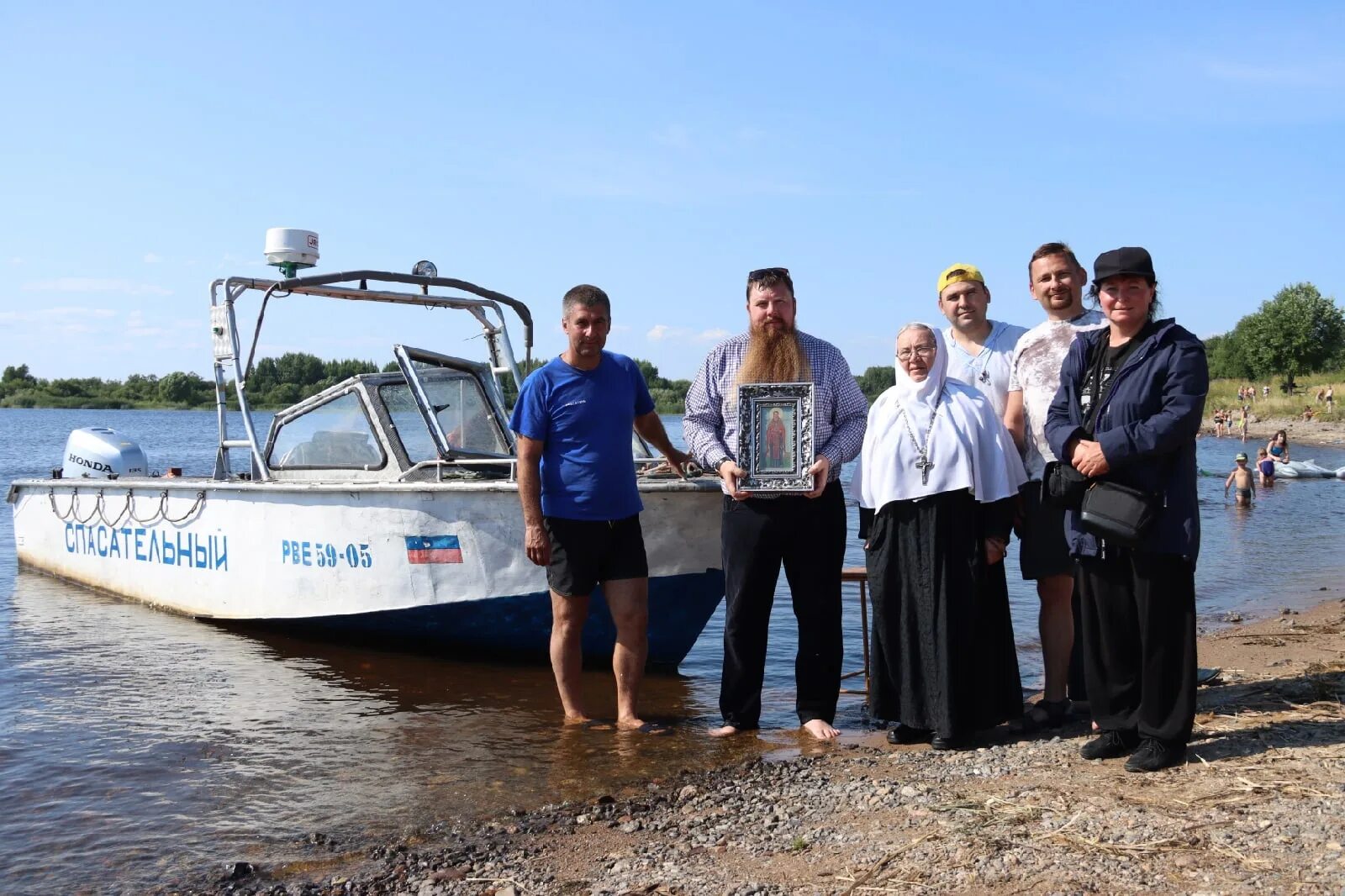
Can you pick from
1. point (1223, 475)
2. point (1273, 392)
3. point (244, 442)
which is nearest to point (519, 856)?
point (244, 442)

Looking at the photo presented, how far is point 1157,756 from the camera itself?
389 cm

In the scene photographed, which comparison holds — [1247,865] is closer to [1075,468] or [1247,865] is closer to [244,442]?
[1075,468]

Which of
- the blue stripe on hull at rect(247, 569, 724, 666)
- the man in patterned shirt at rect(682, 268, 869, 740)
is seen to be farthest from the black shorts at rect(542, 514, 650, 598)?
the blue stripe on hull at rect(247, 569, 724, 666)

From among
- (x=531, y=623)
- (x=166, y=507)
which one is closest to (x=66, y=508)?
(x=166, y=507)

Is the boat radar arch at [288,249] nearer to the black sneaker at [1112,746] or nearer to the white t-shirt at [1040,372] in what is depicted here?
the white t-shirt at [1040,372]

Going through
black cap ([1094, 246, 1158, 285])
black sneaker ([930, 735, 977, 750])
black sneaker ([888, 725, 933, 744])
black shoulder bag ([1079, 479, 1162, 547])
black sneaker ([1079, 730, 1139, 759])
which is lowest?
black sneaker ([888, 725, 933, 744])

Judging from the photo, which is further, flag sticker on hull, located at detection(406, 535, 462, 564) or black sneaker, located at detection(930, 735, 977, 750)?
flag sticker on hull, located at detection(406, 535, 462, 564)

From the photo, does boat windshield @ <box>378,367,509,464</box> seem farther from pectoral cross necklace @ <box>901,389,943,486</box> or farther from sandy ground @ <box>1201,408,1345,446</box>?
sandy ground @ <box>1201,408,1345,446</box>

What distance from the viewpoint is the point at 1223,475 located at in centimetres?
2784

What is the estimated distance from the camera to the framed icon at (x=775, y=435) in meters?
4.71

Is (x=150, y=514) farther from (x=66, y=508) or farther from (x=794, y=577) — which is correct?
(x=794, y=577)

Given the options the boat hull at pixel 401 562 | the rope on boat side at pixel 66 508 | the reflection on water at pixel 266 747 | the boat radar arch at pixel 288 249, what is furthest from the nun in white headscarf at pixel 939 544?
the rope on boat side at pixel 66 508

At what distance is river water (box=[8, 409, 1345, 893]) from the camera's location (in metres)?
4.36

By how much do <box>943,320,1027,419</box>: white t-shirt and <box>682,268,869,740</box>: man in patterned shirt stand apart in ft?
1.55
